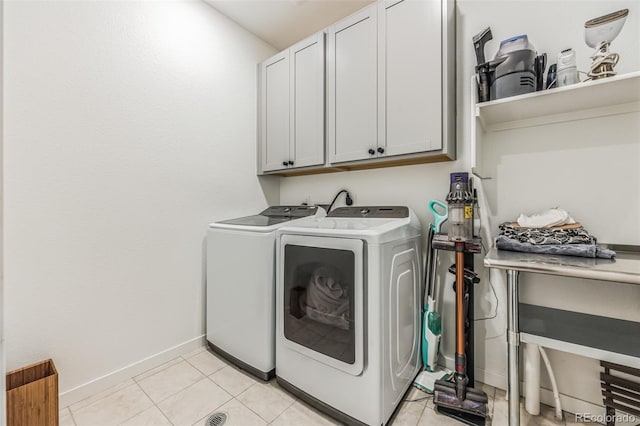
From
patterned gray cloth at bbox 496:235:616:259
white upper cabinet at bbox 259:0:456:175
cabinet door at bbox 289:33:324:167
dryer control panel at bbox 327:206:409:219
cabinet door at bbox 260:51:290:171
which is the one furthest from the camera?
cabinet door at bbox 260:51:290:171

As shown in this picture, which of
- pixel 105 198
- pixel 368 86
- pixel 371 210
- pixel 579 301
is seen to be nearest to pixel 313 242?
pixel 371 210

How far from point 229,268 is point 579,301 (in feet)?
6.89

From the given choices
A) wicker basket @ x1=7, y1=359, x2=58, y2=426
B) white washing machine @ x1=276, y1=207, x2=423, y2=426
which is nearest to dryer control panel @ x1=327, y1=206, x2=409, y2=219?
white washing machine @ x1=276, y1=207, x2=423, y2=426

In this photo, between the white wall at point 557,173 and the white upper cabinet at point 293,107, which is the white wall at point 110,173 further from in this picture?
the white wall at point 557,173

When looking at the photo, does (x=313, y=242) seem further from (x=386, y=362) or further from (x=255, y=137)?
(x=255, y=137)

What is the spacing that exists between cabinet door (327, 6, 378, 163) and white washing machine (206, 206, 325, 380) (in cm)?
71

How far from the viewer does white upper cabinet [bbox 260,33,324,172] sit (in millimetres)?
2238

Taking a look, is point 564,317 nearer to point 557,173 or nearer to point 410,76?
point 557,173

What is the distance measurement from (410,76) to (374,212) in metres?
0.92

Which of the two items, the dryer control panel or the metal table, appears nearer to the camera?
the metal table

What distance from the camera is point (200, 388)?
5.76 feet

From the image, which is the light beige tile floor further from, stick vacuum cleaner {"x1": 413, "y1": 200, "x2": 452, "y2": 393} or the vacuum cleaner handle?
the vacuum cleaner handle

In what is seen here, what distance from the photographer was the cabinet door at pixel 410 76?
1.70 metres

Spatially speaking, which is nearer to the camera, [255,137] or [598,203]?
[598,203]
